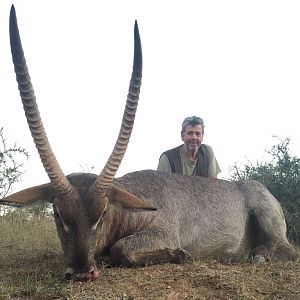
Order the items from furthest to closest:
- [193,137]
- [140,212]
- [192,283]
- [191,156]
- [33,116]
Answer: [191,156], [193,137], [140,212], [33,116], [192,283]

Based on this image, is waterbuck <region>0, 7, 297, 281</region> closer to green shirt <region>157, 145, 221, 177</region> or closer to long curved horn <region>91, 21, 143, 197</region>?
long curved horn <region>91, 21, 143, 197</region>

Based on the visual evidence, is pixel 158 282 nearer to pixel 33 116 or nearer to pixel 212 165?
pixel 33 116

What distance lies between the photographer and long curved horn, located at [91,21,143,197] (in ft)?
16.7

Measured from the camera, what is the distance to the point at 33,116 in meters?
5.07

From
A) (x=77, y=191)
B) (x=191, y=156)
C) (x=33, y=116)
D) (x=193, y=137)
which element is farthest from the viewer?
(x=191, y=156)

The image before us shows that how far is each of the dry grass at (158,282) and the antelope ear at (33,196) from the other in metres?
0.68

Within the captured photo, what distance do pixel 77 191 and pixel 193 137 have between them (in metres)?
3.97

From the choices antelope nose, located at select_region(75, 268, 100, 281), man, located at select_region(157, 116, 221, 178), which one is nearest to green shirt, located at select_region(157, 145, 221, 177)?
man, located at select_region(157, 116, 221, 178)

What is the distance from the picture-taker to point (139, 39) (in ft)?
16.0

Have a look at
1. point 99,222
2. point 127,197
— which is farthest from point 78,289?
point 127,197

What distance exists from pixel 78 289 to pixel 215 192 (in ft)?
11.2

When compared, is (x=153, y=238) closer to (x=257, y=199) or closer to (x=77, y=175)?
(x=77, y=175)

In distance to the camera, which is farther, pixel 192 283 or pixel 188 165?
pixel 188 165

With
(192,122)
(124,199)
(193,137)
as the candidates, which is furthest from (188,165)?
(124,199)
